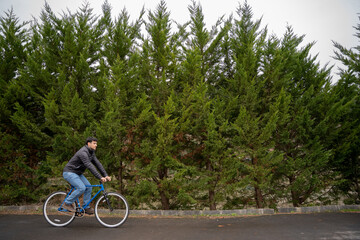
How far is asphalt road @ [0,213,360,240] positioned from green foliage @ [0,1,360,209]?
4.56 ft

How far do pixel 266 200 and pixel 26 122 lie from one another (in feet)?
29.2

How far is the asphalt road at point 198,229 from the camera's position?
13.8 ft

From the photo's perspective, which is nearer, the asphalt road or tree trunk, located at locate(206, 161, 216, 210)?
the asphalt road

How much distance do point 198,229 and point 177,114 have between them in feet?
12.8

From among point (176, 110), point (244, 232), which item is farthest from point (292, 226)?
point (176, 110)

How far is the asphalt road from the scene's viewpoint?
13.8 feet

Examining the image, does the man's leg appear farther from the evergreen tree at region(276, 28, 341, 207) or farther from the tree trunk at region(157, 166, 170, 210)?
the evergreen tree at region(276, 28, 341, 207)

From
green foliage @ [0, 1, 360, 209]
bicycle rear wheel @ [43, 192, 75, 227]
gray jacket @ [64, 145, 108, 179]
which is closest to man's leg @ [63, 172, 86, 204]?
gray jacket @ [64, 145, 108, 179]

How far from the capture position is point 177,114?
7648 millimetres

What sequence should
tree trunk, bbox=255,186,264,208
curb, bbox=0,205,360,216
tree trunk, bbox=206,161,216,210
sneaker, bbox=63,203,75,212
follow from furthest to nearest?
1. tree trunk, bbox=255,186,264,208
2. tree trunk, bbox=206,161,216,210
3. curb, bbox=0,205,360,216
4. sneaker, bbox=63,203,75,212

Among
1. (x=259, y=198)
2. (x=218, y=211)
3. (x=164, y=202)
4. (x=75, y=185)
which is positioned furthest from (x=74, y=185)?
(x=259, y=198)

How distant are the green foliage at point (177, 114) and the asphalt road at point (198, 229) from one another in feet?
4.56

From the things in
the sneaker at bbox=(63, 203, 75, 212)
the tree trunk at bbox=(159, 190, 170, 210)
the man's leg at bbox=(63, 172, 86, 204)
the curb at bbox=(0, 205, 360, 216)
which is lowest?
the curb at bbox=(0, 205, 360, 216)

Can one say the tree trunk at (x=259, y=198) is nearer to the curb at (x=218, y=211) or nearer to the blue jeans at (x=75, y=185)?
the curb at (x=218, y=211)
